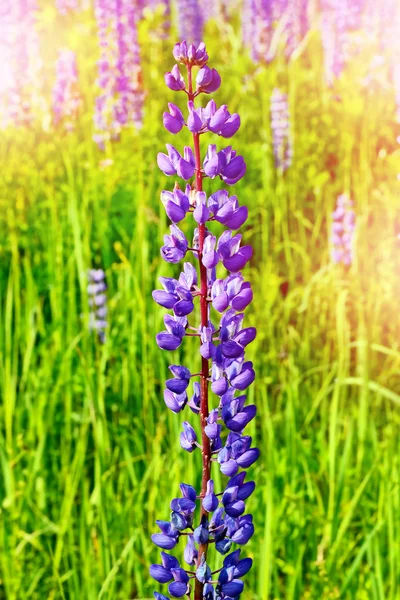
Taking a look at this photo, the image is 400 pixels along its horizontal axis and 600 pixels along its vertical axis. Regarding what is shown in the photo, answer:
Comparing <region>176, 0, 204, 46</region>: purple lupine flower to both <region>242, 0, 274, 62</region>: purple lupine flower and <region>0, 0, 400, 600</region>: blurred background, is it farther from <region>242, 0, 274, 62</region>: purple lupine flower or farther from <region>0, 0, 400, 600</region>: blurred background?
<region>242, 0, 274, 62</region>: purple lupine flower

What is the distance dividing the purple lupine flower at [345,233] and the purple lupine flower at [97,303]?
848 millimetres

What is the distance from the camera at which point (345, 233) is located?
292 cm

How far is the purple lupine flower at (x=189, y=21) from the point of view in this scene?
5722mm

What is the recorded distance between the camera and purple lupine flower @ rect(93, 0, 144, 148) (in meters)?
4.01

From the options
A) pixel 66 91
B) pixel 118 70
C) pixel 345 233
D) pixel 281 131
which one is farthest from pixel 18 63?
pixel 345 233

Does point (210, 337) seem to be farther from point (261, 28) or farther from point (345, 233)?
point (261, 28)

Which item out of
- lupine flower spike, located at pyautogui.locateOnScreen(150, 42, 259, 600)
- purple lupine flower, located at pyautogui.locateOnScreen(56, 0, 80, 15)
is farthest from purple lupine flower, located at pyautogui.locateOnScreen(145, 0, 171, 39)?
lupine flower spike, located at pyautogui.locateOnScreen(150, 42, 259, 600)

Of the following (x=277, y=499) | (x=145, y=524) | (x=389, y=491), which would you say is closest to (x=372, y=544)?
(x=389, y=491)

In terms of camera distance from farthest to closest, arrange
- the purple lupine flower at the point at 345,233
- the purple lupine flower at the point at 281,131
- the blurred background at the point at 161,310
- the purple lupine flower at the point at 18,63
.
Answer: the purple lupine flower at the point at 18,63
the purple lupine flower at the point at 281,131
the purple lupine flower at the point at 345,233
the blurred background at the point at 161,310

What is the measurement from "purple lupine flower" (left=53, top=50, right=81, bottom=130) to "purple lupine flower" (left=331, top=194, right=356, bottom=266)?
5.52ft

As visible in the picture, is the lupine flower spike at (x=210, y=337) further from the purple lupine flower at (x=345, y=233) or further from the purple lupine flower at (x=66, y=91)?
the purple lupine flower at (x=66, y=91)

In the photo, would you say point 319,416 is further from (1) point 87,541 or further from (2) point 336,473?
(1) point 87,541

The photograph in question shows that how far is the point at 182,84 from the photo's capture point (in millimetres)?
1017

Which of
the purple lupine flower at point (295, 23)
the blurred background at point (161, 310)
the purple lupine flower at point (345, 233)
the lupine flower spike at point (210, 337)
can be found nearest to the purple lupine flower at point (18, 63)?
the blurred background at point (161, 310)
